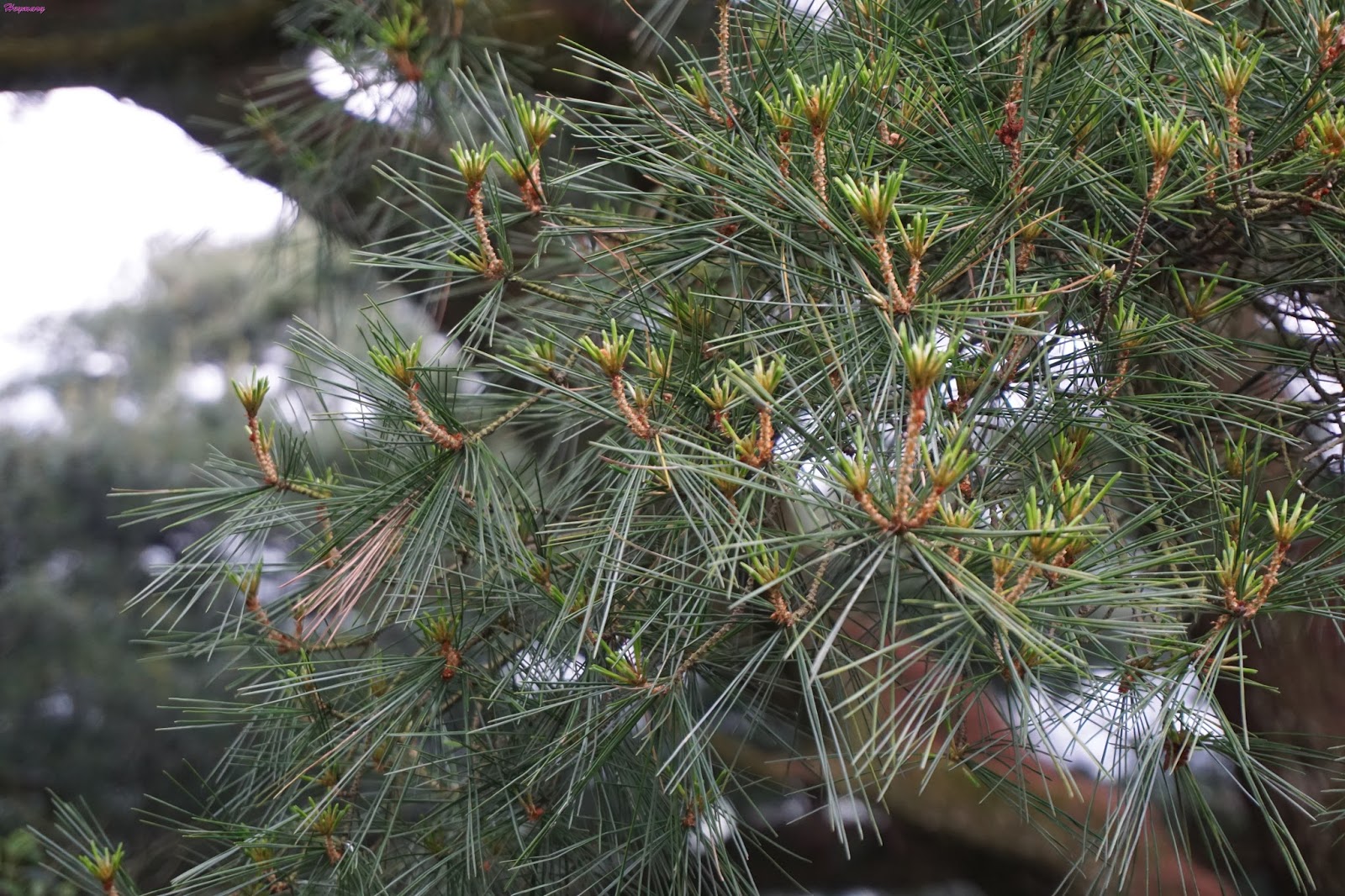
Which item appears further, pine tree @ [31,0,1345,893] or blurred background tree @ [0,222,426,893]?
blurred background tree @ [0,222,426,893]

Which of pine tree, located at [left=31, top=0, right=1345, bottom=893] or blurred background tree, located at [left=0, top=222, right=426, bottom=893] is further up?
pine tree, located at [left=31, top=0, right=1345, bottom=893]

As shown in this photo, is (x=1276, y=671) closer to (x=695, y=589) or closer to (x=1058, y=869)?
(x=1058, y=869)

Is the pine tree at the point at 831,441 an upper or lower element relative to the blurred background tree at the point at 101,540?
upper

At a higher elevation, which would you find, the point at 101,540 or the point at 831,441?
the point at 831,441

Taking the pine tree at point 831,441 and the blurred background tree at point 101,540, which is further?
the blurred background tree at point 101,540

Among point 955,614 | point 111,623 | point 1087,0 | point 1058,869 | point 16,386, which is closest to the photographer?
point 955,614

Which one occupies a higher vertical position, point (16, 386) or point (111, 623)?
point (16, 386)

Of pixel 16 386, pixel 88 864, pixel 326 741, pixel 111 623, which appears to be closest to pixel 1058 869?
pixel 326 741

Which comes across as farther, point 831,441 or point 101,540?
point 101,540
